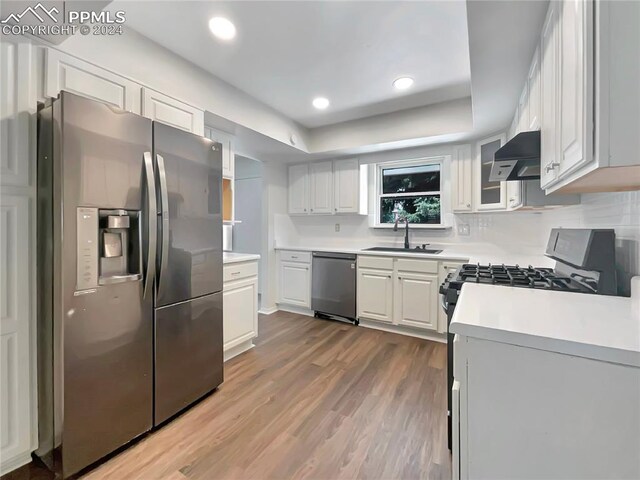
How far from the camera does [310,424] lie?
1.80 m

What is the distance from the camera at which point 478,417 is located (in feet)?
2.84

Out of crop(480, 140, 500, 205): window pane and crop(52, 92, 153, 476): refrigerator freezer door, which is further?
crop(480, 140, 500, 205): window pane

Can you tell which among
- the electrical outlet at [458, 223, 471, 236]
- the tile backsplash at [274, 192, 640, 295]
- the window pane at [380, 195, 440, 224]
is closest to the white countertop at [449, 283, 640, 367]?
the tile backsplash at [274, 192, 640, 295]

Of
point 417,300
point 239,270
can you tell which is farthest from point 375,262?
point 239,270

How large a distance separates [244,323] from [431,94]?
286 cm

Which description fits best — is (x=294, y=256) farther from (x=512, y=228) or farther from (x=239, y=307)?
(x=512, y=228)

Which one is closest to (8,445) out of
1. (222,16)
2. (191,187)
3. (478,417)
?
(191,187)

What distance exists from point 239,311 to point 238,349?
0.40 meters

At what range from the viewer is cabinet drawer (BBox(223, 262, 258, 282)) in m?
2.55

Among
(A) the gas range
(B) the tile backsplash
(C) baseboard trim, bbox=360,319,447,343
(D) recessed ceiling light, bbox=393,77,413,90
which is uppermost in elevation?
(D) recessed ceiling light, bbox=393,77,413,90

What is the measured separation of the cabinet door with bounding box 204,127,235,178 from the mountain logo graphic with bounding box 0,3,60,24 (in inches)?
57.2

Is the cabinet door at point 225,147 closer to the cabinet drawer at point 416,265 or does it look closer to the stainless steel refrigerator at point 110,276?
the stainless steel refrigerator at point 110,276

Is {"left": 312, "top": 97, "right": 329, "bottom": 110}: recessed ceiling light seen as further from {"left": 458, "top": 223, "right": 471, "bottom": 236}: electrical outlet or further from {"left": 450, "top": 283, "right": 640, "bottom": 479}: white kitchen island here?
{"left": 450, "top": 283, "right": 640, "bottom": 479}: white kitchen island

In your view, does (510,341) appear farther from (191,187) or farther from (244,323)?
(244,323)
